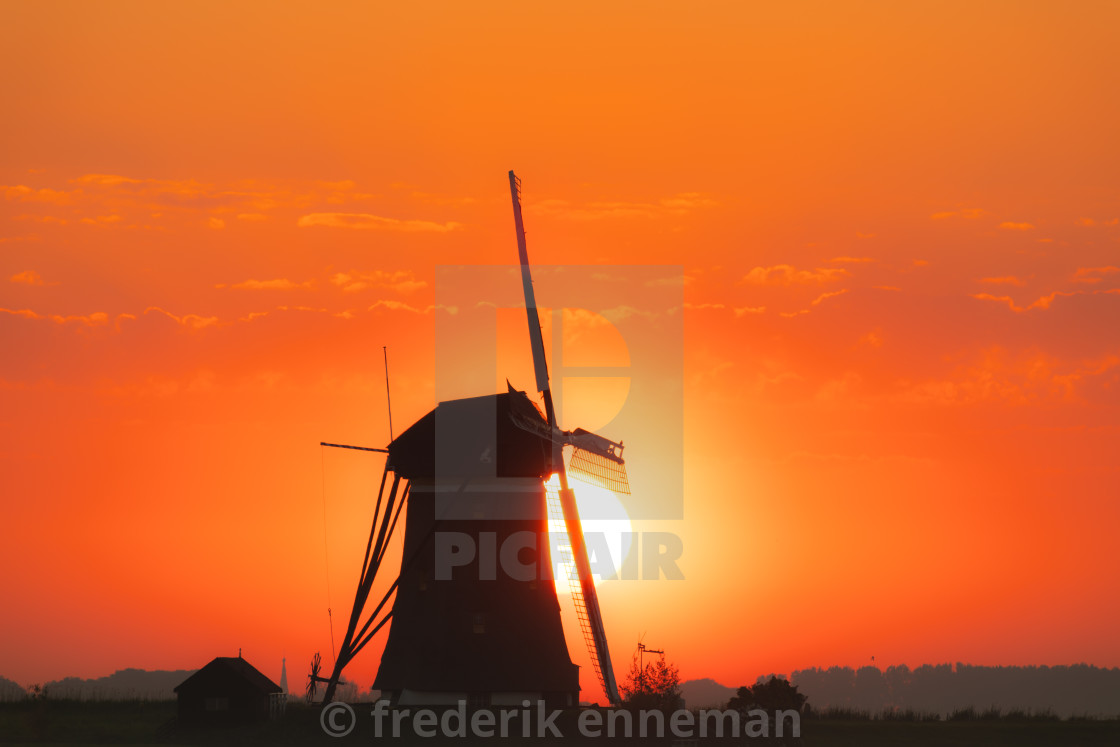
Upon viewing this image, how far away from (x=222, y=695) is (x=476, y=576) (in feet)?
36.7

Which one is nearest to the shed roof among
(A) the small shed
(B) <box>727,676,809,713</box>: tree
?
(A) the small shed

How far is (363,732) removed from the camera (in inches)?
1559

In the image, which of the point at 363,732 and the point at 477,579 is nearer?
the point at 363,732

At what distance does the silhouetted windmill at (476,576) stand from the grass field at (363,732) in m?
2.13

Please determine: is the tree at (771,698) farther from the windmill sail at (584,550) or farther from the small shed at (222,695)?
the small shed at (222,695)

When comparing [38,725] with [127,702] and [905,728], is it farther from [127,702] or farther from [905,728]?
[905,728]

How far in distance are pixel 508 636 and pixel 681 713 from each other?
6.61 metres

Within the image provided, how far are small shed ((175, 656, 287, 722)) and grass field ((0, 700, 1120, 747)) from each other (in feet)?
1.97

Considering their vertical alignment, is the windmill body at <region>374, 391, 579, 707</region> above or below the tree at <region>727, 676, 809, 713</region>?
above

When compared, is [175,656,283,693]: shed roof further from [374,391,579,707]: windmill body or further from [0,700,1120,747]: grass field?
[374,391,579,707]: windmill body

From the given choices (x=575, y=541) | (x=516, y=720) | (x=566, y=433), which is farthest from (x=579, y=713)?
(x=566, y=433)

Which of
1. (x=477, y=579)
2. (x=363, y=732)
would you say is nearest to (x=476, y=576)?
(x=477, y=579)

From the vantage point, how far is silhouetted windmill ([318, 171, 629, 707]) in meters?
40.1

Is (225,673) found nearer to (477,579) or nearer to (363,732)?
(363,732)
